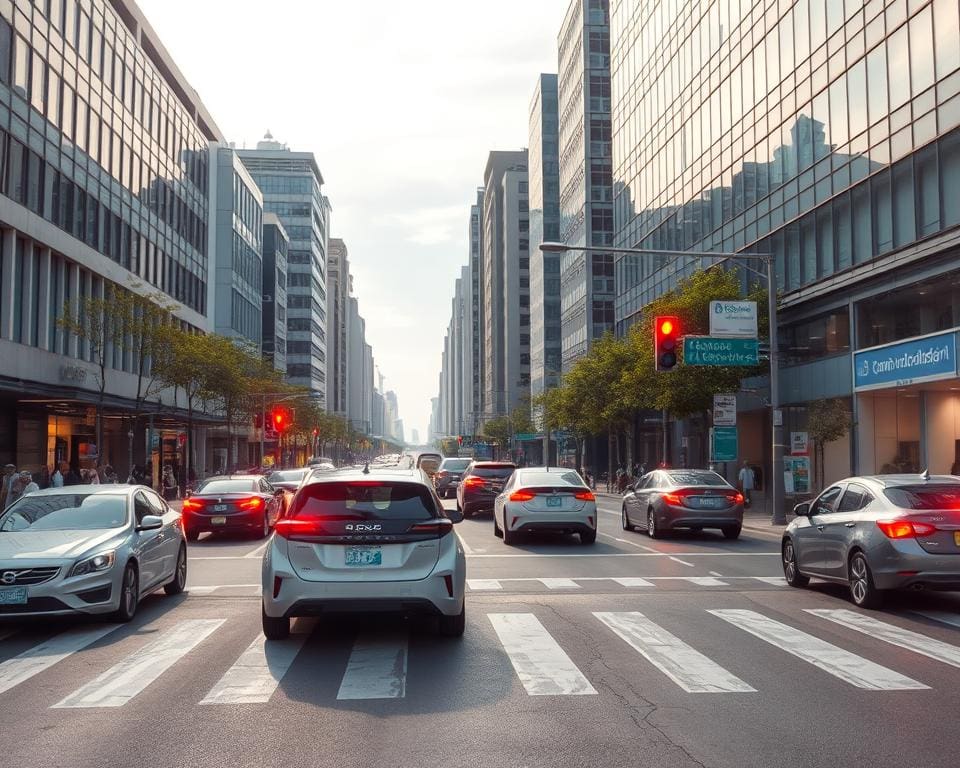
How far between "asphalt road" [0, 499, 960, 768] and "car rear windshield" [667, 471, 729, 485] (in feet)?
29.5

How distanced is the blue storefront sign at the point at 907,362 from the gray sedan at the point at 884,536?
15.1 metres

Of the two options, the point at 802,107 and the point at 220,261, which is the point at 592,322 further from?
the point at 802,107

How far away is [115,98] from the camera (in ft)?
156

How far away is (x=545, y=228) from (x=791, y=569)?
102899mm

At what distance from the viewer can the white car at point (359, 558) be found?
9.09m

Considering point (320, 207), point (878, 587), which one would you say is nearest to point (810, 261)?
point (878, 587)

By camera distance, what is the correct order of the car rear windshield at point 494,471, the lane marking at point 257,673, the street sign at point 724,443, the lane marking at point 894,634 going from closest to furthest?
1. the lane marking at point 257,673
2. the lane marking at point 894,634
3. the car rear windshield at point 494,471
4. the street sign at point 724,443

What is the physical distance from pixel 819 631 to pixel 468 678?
4110 mm

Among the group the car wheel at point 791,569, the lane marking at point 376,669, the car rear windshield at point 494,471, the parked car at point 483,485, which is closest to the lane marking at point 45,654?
the lane marking at point 376,669

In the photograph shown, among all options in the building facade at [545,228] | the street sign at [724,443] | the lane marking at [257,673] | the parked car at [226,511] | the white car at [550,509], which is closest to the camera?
the lane marking at [257,673]

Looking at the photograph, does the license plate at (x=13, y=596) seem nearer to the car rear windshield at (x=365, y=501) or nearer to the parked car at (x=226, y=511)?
the car rear windshield at (x=365, y=501)

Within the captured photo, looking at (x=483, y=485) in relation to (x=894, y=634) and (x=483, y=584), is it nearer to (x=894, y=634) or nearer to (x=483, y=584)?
(x=483, y=584)

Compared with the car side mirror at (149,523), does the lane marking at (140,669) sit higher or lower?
lower

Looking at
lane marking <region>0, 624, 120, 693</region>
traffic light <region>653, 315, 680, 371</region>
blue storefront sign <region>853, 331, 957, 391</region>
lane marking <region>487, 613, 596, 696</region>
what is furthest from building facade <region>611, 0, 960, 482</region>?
lane marking <region>0, 624, 120, 693</region>
